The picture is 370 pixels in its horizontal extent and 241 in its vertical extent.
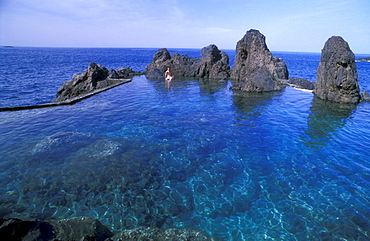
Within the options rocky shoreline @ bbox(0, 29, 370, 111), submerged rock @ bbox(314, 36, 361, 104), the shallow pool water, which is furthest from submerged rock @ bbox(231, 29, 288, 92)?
the shallow pool water

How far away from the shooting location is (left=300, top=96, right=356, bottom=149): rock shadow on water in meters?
14.8

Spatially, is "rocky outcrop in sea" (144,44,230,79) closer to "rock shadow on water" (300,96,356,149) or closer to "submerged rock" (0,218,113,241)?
"rock shadow on water" (300,96,356,149)

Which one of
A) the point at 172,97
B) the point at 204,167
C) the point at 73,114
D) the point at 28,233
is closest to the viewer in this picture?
the point at 28,233

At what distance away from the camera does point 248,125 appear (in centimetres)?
1725

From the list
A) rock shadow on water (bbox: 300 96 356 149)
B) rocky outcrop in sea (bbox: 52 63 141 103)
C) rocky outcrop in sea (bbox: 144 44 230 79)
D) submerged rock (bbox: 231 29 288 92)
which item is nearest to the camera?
rock shadow on water (bbox: 300 96 356 149)

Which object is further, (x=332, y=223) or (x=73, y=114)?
(x=73, y=114)

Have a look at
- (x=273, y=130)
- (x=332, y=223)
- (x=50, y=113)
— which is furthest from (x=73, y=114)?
(x=332, y=223)

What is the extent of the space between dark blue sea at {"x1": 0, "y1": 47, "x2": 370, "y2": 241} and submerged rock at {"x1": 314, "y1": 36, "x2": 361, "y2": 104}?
4907 mm

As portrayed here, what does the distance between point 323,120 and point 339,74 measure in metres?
9.60

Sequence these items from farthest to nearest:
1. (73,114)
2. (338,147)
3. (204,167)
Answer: (73,114)
(338,147)
(204,167)

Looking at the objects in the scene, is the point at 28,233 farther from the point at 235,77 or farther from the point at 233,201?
the point at 235,77

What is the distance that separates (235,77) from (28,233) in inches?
1564

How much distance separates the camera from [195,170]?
1102 cm

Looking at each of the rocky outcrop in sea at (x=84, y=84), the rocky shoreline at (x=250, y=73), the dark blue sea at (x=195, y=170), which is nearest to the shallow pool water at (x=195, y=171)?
the dark blue sea at (x=195, y=170)
